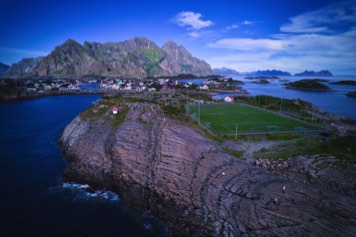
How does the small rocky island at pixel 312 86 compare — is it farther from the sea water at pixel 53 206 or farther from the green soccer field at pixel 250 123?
the sea water at pixel 53 206

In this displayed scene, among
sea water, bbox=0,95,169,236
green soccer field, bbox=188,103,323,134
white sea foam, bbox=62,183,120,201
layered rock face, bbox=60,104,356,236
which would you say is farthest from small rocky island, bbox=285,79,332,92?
sea water, bbox=0,95,169,236

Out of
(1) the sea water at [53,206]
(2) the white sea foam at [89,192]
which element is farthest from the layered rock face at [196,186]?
(1) the sea water at [53,206]

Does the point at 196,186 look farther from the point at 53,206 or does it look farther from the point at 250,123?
the point at 250,123

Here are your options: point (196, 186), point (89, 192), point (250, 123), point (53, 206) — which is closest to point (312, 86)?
point (250, 123)

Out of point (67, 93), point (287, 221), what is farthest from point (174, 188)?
point (67, 93)

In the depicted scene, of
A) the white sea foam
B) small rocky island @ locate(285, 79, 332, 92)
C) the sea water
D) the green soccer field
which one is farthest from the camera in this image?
small rocky island @ locate(285, 79, 332, 92)

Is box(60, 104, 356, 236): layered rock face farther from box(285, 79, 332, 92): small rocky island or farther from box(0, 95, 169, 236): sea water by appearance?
box(285, 79, 332, 92): small rocky island

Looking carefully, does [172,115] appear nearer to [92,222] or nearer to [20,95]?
[92,222]

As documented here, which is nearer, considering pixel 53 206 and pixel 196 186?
pixel 53 206
